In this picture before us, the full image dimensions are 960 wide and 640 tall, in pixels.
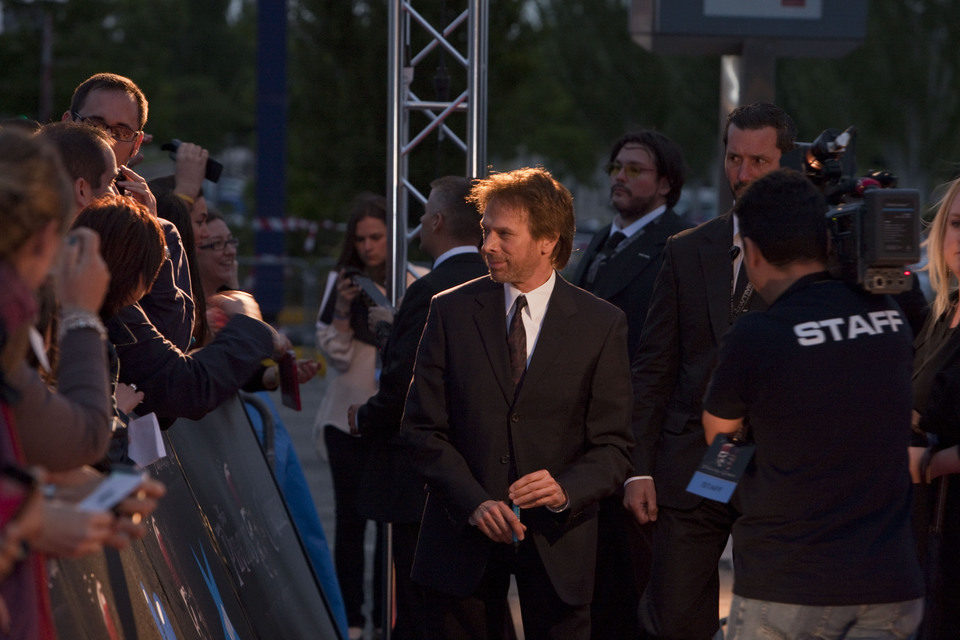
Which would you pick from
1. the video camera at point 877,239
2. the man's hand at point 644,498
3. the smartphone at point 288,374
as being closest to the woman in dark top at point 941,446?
the man's hand at point 644,498

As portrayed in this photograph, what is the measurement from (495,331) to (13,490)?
235 cm

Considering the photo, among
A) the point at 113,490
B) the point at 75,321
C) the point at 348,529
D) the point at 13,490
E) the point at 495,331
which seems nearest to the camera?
the point at 13,490

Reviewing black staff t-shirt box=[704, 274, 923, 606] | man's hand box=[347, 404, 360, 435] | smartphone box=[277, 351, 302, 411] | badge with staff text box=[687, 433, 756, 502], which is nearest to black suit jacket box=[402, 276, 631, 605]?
badge with staff text box=[687, 433, 756, 502]

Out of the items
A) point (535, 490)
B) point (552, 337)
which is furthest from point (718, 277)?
point (535, 490)

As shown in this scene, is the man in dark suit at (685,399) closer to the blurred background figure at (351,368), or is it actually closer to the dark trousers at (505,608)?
the dark trousers at (505,608)

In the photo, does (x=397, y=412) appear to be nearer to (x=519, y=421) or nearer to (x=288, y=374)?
(x=288, y=374)

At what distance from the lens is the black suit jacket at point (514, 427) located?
4.33 m

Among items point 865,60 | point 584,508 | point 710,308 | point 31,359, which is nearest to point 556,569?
point 584,508

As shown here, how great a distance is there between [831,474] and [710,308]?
1.35 meters

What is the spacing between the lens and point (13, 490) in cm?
225

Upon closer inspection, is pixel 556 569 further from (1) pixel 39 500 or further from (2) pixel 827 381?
(1) pixel 39 500

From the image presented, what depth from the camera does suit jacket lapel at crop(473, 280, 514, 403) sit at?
4363mm

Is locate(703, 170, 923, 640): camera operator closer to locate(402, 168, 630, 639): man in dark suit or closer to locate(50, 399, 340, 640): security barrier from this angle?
locate(402, 168, 630, 639): man in dark suit

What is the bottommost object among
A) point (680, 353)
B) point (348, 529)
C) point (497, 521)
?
point (348, 529)
